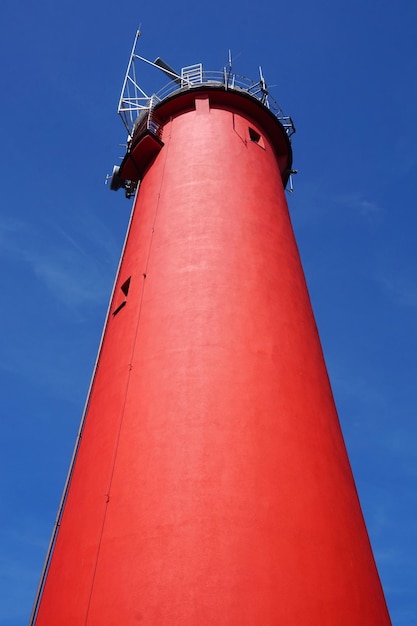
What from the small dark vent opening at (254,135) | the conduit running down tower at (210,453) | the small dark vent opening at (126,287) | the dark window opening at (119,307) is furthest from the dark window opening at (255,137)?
the dark window opening at (119,307)

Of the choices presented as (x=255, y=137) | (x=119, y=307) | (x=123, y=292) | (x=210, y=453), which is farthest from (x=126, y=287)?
(x=255, y=137)

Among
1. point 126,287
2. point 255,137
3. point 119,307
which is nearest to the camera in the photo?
point 119,307

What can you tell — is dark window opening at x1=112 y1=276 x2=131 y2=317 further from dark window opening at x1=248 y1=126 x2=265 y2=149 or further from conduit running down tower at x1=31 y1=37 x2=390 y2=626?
dark window opening at x1=248 y1=126 x2=265 y2=149

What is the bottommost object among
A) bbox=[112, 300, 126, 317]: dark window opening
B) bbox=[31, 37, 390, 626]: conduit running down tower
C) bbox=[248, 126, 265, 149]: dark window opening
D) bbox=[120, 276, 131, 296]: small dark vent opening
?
bbox=[31, 37, 390, 626]: conduit running down tower

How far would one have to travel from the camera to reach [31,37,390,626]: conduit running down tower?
20.1ft

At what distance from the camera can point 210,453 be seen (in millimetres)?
6957

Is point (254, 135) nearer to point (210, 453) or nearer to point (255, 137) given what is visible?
point (255, 137)

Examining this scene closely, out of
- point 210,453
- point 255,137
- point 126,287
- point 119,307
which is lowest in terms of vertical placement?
point 210,453

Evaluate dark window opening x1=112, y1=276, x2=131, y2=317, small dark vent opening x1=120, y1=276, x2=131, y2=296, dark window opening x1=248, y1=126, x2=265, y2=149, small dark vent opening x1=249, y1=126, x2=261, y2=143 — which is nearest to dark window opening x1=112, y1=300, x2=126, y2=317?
dark window opening x1=112, y1=276, x2=131, y2=317

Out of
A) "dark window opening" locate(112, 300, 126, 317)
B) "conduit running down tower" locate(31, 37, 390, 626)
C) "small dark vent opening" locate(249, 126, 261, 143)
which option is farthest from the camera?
"small dark vent opening" locate(249, 126, 261, 143)

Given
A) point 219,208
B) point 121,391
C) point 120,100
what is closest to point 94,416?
point 121,391

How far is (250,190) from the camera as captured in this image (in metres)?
11.6

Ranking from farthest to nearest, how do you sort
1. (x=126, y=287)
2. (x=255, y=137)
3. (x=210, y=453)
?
(x=255, y=137) → (x=126, y=287) → (x=210, y=453)

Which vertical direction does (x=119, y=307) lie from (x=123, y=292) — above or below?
below
